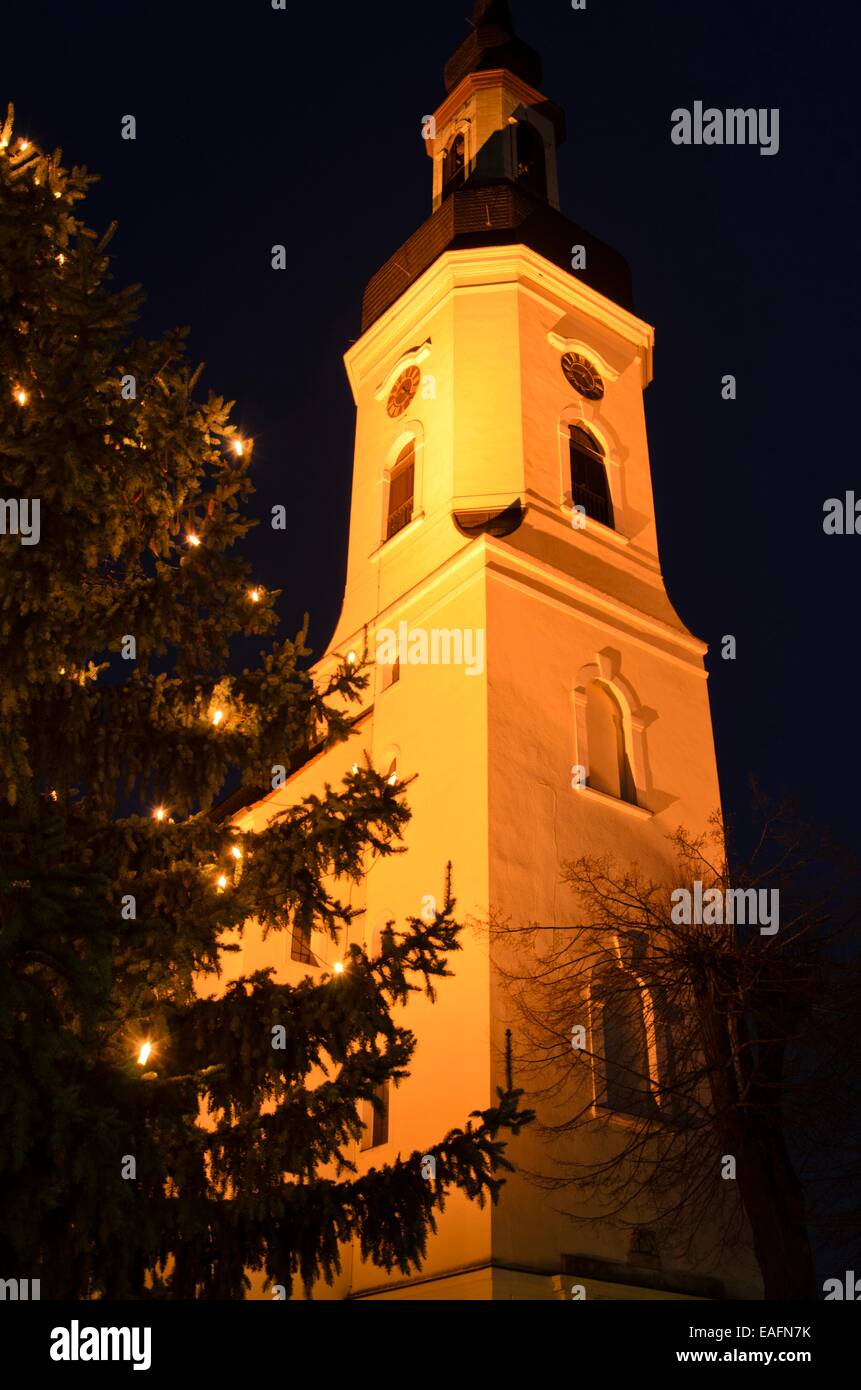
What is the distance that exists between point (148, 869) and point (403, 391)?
15912 millimetres

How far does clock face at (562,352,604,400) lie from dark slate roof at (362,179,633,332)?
1644mm

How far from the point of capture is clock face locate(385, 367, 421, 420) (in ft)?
74.3

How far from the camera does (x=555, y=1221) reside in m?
13.3

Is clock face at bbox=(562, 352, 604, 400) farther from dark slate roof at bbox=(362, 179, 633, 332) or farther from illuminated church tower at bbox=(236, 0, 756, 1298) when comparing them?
dark slate roof at bbox=(362, 179, 633, 332)

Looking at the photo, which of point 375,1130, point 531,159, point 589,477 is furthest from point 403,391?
point 375,1130

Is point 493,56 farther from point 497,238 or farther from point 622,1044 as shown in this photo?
point 622,1044

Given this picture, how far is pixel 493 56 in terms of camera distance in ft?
92.2

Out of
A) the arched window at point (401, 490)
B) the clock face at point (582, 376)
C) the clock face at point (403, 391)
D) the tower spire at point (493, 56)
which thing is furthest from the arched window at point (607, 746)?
the tower spire at point (493, 56)

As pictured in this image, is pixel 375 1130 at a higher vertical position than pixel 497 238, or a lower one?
lower

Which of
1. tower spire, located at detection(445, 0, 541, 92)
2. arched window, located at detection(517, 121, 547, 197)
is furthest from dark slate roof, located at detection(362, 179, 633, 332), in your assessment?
tower spire, located at detection(445, 0, 541, 92)
